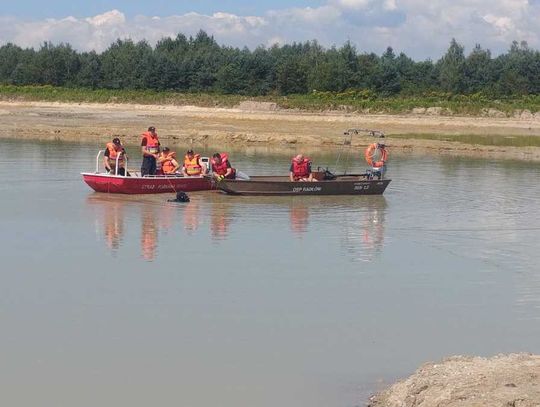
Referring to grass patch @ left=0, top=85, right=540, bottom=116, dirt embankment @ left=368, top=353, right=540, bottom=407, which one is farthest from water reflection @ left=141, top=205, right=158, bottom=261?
grass patch @ left=0, top=85, right=540, bottom=116

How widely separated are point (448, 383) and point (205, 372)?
2.84 m

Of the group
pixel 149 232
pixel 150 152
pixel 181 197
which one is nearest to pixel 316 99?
pixel 150 152

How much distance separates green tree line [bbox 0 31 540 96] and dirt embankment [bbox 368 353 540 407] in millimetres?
61326

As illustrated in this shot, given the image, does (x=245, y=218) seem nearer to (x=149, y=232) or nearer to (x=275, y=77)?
(x=149, y=232)

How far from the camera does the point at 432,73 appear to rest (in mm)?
76312

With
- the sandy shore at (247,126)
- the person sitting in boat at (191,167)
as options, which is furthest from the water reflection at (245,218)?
the sandy shore at (247,126)

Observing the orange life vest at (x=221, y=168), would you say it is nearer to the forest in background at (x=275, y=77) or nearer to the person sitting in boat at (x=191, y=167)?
the person sitting in boat at (x=191, y=167)

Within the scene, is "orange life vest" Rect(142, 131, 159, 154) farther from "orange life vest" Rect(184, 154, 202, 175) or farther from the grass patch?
the grass patch

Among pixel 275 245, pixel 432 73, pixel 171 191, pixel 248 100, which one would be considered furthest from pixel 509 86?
pixel 275 245

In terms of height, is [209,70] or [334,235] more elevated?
[209,70]

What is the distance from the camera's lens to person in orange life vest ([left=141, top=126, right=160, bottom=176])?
2514 centimetres

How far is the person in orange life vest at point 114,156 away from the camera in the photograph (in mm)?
24750

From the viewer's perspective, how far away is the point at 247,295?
13828mm

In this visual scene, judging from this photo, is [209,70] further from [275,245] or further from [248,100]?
[275,245]
